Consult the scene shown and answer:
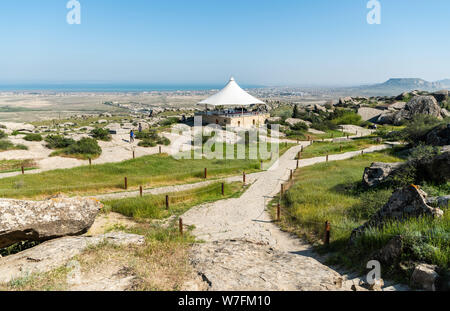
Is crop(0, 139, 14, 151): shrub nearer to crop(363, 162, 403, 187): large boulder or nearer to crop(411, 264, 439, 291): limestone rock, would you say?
crop(363, 162, 403, 187): large boulder

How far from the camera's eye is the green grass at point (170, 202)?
12.1m

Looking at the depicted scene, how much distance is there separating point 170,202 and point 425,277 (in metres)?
11.3

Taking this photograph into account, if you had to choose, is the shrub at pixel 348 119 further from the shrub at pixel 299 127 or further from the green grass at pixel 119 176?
the green grass at pixel 119 176

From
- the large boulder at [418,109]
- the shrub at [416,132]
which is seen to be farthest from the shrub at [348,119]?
the shrub at [416,132]

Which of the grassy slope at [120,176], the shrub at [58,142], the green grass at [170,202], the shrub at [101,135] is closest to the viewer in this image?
the green grass at [170,202]

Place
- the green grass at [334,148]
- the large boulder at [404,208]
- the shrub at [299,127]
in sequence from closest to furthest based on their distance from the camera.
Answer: the large boulder at [404,208], the green grass at [334,148], the shrub at [299,127]

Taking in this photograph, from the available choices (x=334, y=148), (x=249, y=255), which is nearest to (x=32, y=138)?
(x=249, y=255)

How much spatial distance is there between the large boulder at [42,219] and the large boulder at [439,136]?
25073 millimetres

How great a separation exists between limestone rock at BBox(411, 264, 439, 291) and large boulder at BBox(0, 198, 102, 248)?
8.07 meters

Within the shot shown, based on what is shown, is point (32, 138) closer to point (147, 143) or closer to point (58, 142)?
point (58, 142)

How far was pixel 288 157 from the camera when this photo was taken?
1001 inches

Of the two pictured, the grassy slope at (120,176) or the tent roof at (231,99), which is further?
the tent roof at (231,99)

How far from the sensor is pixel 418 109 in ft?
142
